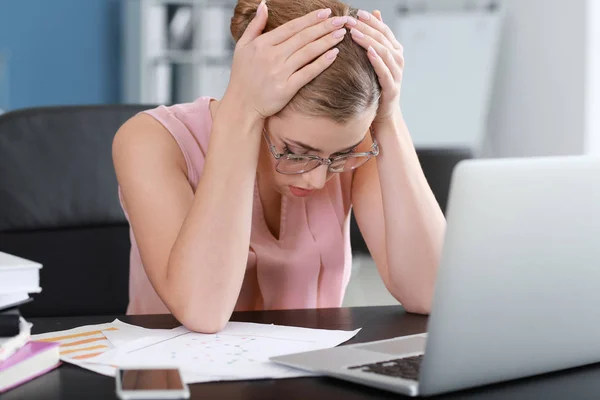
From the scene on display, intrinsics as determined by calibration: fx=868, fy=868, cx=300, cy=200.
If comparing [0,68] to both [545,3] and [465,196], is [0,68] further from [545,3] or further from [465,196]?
[465,196]

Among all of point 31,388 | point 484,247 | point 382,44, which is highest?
point 382,44

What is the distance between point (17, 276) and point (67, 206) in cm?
68

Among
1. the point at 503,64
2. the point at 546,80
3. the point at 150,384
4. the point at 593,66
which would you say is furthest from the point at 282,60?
the point at 503,64

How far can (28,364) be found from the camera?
85 centimetres

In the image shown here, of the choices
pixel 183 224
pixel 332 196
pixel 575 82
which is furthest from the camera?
pixel 575 82

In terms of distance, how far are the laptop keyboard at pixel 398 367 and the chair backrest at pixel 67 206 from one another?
84 centimetres

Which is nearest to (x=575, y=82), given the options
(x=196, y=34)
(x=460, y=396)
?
(x=196, y=34)

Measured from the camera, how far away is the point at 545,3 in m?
4.68

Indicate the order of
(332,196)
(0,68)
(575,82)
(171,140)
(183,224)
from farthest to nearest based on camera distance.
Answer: (0,68), (575,82), (332,196), (171,140), (183,224)

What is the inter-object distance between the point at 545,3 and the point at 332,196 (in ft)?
11.6

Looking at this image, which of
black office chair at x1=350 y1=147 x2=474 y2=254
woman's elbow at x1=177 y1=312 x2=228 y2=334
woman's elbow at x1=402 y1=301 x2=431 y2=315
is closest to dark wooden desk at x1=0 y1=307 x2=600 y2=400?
woman's elbow at x1=177 y1=312 x2=228 y2=334

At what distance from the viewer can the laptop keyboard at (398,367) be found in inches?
32.5

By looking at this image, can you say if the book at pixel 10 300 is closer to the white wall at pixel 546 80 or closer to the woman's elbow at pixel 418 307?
the woman's elbow at pixel 418 307

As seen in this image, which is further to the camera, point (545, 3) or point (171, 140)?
point (545, 3)
